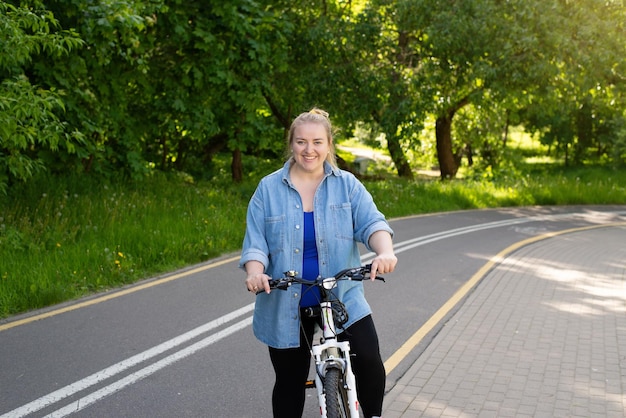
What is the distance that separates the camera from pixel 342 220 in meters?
3.88

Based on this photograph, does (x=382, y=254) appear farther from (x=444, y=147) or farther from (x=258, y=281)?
(x=444, y=147)

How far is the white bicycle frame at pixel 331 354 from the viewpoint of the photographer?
3.60 m

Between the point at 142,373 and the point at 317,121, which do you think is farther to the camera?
the point at 142,373

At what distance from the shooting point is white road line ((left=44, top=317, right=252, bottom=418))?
5.33 meters

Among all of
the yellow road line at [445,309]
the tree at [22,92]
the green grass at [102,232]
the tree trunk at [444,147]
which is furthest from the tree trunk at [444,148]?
the tree at [22,92]

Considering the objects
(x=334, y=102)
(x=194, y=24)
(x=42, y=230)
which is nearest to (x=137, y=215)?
(x=42, y=230)

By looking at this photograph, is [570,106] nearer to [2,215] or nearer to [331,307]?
[2,215]

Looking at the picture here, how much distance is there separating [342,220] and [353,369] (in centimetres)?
73

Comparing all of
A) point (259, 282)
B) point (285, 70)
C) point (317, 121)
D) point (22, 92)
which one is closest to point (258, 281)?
point (259, 282)

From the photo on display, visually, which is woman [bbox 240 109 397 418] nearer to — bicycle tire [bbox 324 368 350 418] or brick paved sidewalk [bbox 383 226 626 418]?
bicycle tire [bbox 324 368 350 418]

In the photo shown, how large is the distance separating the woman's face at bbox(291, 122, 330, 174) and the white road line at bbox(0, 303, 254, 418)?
277 centimetres

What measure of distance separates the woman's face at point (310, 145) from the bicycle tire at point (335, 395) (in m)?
1.00

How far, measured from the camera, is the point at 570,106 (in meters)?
24.8

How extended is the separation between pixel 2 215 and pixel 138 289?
121 inches
